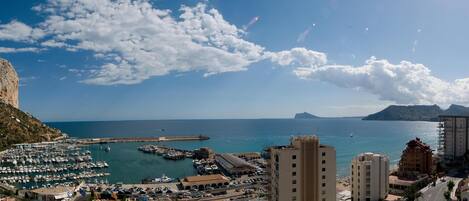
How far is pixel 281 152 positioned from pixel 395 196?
2538 cm

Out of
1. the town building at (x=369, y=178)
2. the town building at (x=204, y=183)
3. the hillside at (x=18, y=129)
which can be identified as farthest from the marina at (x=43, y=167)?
the town building at (x=369, y=178)

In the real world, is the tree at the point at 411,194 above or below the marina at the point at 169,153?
above

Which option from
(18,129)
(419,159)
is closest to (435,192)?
(419,159)

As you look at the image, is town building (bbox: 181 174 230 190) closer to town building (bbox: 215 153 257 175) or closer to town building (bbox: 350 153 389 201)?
town building (bbox: 215 153 257 175)

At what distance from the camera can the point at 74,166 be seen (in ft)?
220

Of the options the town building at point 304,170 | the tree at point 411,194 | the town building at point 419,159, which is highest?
the town building at point 304,170

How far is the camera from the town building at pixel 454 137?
61.4 metres

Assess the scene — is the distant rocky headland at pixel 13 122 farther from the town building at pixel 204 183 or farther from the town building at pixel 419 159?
the town building at pixel 419 159

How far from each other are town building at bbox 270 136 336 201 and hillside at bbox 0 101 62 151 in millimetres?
78800

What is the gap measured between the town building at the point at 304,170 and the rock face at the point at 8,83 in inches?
4489

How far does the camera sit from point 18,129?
94625mm

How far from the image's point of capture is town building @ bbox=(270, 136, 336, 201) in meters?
22.7

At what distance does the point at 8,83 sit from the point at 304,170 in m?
124

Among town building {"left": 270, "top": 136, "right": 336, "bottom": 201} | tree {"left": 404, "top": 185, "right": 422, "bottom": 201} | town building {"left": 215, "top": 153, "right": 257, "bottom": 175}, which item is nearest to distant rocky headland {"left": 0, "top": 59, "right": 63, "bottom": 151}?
town building {"left": 215, "top": 153, "right": 257, "bottom": 175}
